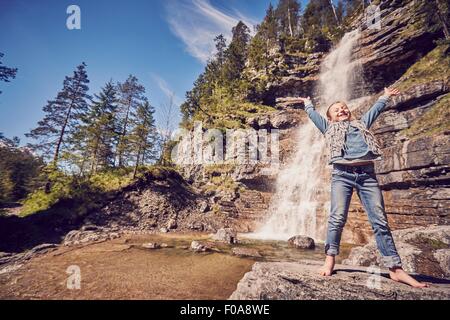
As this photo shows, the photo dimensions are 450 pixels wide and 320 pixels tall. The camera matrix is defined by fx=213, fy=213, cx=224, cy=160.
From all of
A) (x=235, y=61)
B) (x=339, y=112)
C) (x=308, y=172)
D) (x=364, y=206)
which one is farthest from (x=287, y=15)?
(x=364, y=206)

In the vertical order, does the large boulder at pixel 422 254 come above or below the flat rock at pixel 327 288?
below

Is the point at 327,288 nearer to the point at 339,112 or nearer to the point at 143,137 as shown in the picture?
the point at 339,112

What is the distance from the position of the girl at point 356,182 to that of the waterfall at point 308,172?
13.7 meters

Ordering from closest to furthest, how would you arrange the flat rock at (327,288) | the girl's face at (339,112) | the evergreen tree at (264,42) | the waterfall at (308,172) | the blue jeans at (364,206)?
the flat rock at (327,288)
the blue jeans at (364,206)
the girl's face at (339,112)
the waterfall at (308,172)
the evergreen tree at (264,42)

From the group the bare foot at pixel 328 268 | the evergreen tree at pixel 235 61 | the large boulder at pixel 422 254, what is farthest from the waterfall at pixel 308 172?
the evergreen tree at pixel 235 61

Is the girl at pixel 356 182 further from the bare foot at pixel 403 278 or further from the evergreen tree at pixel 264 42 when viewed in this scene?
the evergreen tree at pixel 264 42

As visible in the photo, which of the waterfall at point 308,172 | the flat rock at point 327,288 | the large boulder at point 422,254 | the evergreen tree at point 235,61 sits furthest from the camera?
the evergreen tree at point 235,61

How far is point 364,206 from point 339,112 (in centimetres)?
157

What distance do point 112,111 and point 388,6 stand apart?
41480mm

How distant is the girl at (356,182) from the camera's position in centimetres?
306

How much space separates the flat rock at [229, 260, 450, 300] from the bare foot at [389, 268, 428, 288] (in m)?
0.08

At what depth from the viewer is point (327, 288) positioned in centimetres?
282

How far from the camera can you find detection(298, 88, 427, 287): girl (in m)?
3.06
